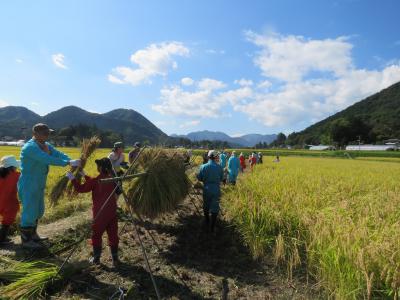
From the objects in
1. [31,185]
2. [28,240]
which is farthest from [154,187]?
[28,240]

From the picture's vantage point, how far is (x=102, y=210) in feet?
13.8

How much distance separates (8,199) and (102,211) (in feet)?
6.58

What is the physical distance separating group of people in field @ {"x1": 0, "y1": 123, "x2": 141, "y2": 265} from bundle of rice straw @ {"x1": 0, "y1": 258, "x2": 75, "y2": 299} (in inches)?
25.9

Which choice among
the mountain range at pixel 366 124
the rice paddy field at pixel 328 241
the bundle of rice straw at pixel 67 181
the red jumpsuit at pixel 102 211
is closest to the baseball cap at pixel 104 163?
the red jumpsuit at pixel 102 211

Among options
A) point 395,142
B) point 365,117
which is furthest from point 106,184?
point 365,117

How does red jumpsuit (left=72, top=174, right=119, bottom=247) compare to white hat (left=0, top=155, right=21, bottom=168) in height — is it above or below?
below

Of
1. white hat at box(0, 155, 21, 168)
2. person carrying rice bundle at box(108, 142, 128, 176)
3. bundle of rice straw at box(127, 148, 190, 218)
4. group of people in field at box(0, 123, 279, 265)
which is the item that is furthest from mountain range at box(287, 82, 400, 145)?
white hat at box(0, 155, 21, 168)

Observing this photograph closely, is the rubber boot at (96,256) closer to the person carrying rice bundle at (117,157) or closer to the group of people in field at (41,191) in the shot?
the group of people in field at (41,191)

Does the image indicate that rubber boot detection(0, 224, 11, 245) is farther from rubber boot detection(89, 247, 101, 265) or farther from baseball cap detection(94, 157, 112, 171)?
baseball cap detection(94, 157, 112, 171)

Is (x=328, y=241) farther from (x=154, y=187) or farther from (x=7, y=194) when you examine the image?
(x=7, y=194)

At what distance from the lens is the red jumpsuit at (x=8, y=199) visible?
5.09m

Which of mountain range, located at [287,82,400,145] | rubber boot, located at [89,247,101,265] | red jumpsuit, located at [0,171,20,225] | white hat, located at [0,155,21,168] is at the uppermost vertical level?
mountain range, located at [287,82,400,145]

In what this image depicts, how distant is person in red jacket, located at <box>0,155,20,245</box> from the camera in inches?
200

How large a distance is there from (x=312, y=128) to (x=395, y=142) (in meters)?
52.4
